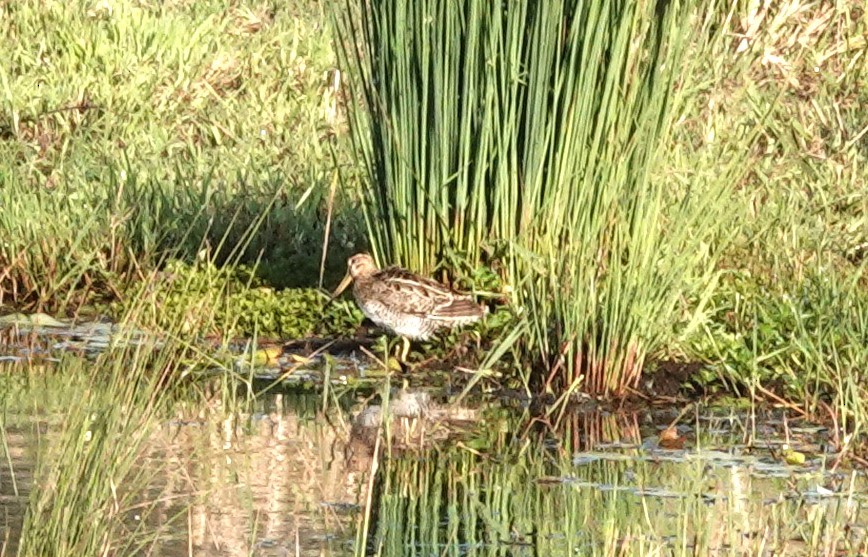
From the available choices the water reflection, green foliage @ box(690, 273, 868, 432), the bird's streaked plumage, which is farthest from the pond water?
the bird's streaked plumage

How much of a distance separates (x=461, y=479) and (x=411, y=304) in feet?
5.53

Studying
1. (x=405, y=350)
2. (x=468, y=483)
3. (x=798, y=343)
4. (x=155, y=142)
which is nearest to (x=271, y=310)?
(x=405, y=350)

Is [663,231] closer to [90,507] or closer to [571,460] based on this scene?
[571,460]

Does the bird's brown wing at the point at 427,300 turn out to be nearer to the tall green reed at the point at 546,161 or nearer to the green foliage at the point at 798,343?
the tall green reed at the point at 546,161

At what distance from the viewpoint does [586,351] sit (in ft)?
25.7

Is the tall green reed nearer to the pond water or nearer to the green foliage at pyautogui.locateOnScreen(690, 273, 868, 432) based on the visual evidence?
the green foliage at pyautogui.locateOnScreen(690, 273, 868, 432)

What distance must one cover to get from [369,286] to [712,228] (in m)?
1.50

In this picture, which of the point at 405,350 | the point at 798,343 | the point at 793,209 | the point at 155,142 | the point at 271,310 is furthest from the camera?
the point at 155,142

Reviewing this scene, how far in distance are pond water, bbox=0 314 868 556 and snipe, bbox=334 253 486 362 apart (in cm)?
34

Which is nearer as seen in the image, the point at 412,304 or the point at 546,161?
the point at 412,304

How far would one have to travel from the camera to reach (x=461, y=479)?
6.73m

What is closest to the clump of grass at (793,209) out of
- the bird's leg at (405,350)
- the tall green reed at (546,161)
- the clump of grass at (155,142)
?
the tall green reed at (546,161)

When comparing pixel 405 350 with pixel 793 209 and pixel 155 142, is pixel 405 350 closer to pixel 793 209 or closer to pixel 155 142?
pixel 793 209

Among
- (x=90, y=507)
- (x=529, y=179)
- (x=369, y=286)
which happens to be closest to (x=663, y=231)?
(x=529, y=179)
